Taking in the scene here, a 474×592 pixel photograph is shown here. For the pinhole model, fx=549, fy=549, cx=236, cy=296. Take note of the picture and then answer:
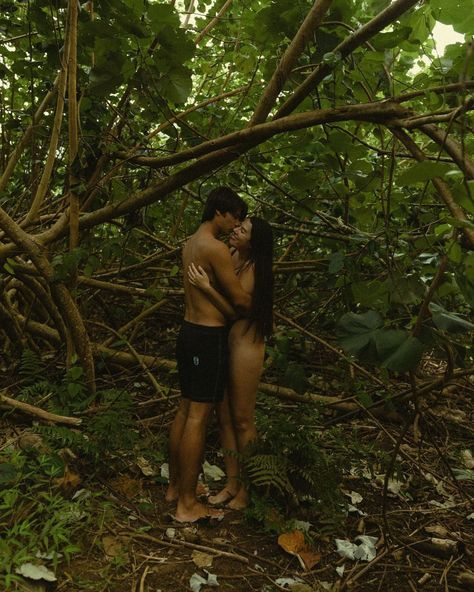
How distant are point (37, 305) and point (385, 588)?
375 centimetres


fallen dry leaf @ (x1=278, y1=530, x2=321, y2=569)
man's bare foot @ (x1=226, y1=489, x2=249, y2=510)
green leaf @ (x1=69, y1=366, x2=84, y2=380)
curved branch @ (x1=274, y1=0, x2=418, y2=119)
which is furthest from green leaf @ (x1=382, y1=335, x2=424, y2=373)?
green leaf @ (x1=69, y1=366, x2=84, y2=380)

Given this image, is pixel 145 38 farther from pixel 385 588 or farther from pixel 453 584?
pixel 453 584

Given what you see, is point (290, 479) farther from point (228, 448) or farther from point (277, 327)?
point (277, 327)

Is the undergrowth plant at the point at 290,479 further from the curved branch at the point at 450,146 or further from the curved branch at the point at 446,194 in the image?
the curved branch at the point at 450,146

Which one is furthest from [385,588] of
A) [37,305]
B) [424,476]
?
[37,305]

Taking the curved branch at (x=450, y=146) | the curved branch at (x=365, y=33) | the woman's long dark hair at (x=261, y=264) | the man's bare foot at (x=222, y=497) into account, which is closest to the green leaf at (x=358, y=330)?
the curved branch at (x=450, y=146)

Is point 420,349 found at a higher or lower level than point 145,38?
lower

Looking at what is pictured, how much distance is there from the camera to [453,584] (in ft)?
8.29

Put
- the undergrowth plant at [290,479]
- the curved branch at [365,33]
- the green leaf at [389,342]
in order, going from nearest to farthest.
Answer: the green leaf at [389,342], the curved branch at [365,33], the undergrowth plant at [290,479]

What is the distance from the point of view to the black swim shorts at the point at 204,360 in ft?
9.44

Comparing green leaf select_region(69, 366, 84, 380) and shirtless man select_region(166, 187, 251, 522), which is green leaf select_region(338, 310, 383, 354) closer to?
shirtless man select_region(166, 187, 251, 522)

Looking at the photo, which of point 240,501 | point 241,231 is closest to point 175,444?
point 240,501

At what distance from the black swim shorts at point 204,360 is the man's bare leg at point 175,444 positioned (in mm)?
136

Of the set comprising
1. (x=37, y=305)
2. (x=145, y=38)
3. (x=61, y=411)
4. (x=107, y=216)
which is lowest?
(x=61, y=411)
